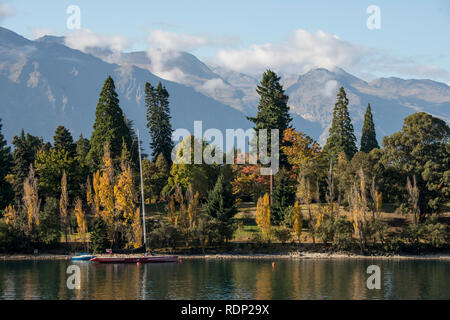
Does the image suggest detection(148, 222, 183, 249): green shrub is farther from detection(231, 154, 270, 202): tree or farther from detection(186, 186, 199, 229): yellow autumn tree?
detection(231, 154, 270, 202): tree

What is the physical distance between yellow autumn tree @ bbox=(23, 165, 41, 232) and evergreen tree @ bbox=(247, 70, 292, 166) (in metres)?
38.7

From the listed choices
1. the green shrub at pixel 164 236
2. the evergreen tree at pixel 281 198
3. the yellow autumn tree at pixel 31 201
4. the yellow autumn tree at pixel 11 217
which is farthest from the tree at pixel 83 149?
the evergreen tree at pixel 281 198

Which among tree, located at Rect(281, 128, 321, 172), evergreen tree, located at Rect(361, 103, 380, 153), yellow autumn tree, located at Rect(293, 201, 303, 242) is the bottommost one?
yellow autumn tree, located at Rect(293, 201, 303, 242)

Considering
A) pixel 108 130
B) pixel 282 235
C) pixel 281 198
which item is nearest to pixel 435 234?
pixel 282 235

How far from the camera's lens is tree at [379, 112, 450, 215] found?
87.1m

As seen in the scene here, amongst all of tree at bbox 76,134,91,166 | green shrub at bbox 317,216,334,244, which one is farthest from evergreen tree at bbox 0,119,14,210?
green shrub at bbox 317,216,334,244

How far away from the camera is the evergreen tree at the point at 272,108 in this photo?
103m

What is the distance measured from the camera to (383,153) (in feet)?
303

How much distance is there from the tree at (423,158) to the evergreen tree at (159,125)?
42440mm

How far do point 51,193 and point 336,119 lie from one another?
Answer: 54735 mm

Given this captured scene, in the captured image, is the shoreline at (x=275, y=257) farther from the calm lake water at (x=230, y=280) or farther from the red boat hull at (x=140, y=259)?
the calm lake water at (x=230, y=280)

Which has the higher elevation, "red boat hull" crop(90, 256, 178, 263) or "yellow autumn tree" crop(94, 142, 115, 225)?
"yellow autumn tree" crop(94, 142, 115, 225)
